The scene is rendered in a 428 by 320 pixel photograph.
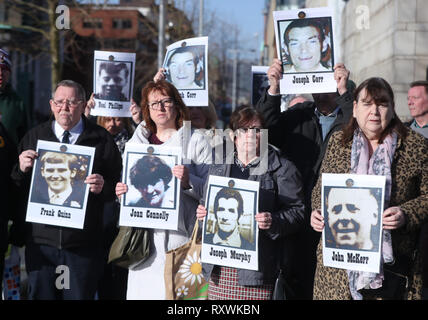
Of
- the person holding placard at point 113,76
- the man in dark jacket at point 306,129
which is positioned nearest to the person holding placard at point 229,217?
the man in dark jacket at point 306,129

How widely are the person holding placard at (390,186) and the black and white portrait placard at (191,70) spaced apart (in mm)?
2173

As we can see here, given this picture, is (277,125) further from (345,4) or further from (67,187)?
(345,4)

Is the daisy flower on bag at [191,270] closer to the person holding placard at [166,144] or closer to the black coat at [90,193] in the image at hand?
the person holding placard at [166,144]

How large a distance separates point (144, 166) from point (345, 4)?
31.0 ft

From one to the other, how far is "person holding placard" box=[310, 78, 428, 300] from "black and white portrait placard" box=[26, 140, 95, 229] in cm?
175

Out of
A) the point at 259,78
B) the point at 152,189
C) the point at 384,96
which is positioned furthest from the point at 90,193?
the point at 259,78

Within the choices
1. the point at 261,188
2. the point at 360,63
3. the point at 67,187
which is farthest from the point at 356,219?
the point at 360,63

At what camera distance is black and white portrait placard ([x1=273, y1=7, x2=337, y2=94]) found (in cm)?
517

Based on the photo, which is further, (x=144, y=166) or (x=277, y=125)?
(x=277, y=125)

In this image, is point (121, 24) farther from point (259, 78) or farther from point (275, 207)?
point (275, 207)

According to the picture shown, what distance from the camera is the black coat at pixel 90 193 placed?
4.82 m

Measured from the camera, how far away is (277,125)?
5.37 metres
